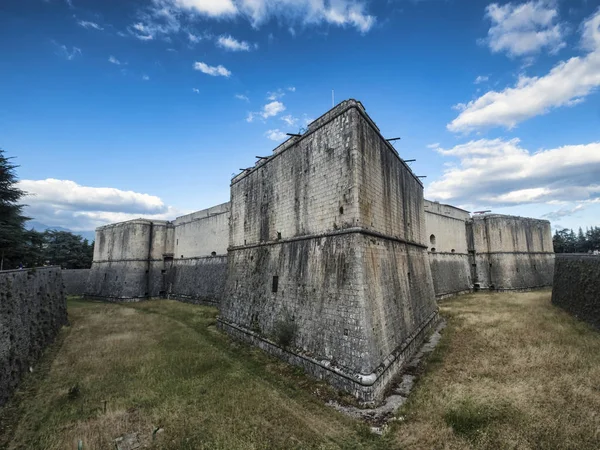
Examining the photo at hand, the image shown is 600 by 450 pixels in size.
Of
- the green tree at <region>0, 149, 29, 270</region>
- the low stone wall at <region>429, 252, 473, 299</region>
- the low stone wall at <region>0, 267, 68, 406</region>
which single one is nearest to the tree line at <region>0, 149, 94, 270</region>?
the green tree at <region>0, 149, 29, 270</region>

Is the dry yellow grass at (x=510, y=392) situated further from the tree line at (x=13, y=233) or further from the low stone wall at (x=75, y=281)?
the low stone wall at (x=75, y=281)

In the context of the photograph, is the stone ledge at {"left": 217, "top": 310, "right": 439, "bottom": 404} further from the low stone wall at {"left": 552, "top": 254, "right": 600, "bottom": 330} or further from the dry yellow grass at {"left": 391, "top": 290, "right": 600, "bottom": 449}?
the low stone wall at {"left": 552, "top": 254, "right": 600, "bottom": 330}

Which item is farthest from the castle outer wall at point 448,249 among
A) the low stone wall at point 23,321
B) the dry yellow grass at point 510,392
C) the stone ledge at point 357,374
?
the low stone wall at point 23,321

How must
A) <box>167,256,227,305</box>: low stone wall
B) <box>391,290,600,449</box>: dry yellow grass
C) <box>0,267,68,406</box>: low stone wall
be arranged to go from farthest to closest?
<box>167,256,227,305</box>: low stone wall → <box>0,267,68,406</box>: low stone wall → <box>391,290,600,449</box>: dry yellow grass

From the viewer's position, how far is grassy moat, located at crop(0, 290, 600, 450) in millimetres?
6469

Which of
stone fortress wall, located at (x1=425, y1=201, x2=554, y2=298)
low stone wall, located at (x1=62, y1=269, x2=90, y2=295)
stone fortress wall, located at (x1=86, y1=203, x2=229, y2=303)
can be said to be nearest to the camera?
stone fortress wall, located at (x1=86, y1=203, x2=229, y2=303)

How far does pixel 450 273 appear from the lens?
91.1 feet

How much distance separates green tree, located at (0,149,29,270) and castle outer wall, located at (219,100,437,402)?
1661 cm

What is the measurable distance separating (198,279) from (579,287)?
28380 mm

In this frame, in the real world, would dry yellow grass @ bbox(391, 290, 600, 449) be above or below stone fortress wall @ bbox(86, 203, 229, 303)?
below

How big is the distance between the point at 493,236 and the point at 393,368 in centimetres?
2704

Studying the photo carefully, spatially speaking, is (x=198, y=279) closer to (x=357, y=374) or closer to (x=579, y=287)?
(x=357, y=374)

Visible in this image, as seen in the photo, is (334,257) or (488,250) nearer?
(334,257)

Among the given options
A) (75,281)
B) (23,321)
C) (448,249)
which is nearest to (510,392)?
(23,321)
